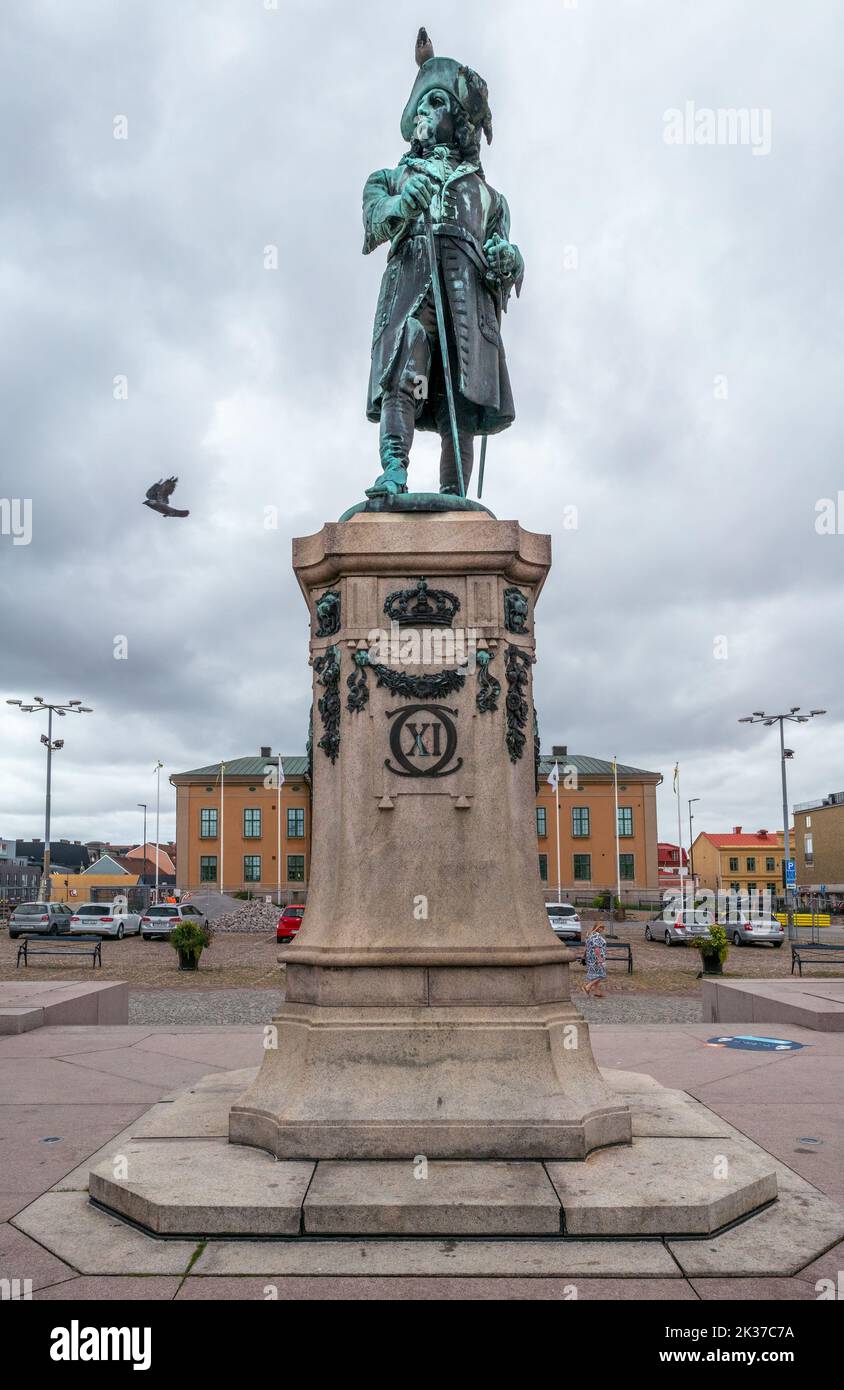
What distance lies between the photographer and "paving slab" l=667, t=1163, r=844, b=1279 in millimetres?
3996

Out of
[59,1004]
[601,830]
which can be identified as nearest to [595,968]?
[59,1004]

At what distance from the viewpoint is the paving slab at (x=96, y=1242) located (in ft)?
13.1

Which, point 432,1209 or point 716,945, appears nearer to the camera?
point 432,1209

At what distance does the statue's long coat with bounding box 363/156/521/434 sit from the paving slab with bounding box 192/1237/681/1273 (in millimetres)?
4855

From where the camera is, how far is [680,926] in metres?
36.6

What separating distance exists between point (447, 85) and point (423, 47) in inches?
19.3

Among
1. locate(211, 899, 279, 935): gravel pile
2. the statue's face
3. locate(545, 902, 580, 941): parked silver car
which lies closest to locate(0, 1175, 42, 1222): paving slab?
the statue's face

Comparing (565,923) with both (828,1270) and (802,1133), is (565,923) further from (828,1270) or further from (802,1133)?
(828,1270)

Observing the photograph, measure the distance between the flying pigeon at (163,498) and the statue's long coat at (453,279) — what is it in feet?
15.2

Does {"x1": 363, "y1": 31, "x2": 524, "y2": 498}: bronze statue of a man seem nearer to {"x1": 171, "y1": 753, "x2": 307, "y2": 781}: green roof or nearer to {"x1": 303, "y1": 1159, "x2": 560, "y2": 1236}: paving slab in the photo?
{"x1": 303, "y1": 1159, "x2": 560, "y2": 1236}: paving slab

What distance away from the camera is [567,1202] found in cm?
434

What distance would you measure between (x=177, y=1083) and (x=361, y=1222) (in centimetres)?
395

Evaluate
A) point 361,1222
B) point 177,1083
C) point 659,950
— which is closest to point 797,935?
point 659,950
